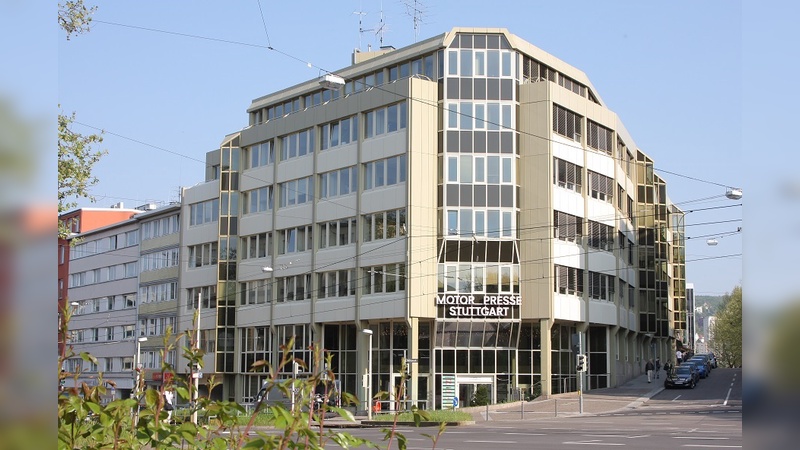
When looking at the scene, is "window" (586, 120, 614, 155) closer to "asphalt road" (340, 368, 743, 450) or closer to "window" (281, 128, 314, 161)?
"asphalt road" (340, 368, 743, 450)

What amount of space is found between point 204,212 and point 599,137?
99.6ft

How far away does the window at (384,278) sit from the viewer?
5697 cm

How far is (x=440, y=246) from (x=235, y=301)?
20.1 metres

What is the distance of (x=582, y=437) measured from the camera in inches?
1153

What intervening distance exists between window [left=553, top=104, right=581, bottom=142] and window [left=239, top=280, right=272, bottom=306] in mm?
22668

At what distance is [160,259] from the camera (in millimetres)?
80812

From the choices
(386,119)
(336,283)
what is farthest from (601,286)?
(386,119)

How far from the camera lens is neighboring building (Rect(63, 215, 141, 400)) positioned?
85188 mm

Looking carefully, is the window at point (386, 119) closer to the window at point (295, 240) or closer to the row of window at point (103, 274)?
the window at point (295, 240)

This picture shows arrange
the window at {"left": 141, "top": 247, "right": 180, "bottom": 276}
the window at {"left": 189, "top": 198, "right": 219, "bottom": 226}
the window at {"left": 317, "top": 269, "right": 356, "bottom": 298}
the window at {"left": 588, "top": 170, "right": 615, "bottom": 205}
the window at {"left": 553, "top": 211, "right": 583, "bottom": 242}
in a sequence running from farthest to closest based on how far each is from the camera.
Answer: the window at {"left": 141, "top": 247, "right": 180, "bottom": 276}
the window at {"left": 189, "top": 198, "right": 219, "bottom": 226}
the window at {"left": 588, "top": 170, "right": 615, "bottom": 205}
the window at {"left": 317, "top": 269, "right": 356, "bottom": 298}
the window at {"left": 553, "top": 211, "right": 583, "bottom": 242}

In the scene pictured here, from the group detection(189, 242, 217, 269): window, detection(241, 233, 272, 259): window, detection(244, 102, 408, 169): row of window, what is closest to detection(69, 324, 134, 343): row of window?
detection(189, 242, 217, 269): window
